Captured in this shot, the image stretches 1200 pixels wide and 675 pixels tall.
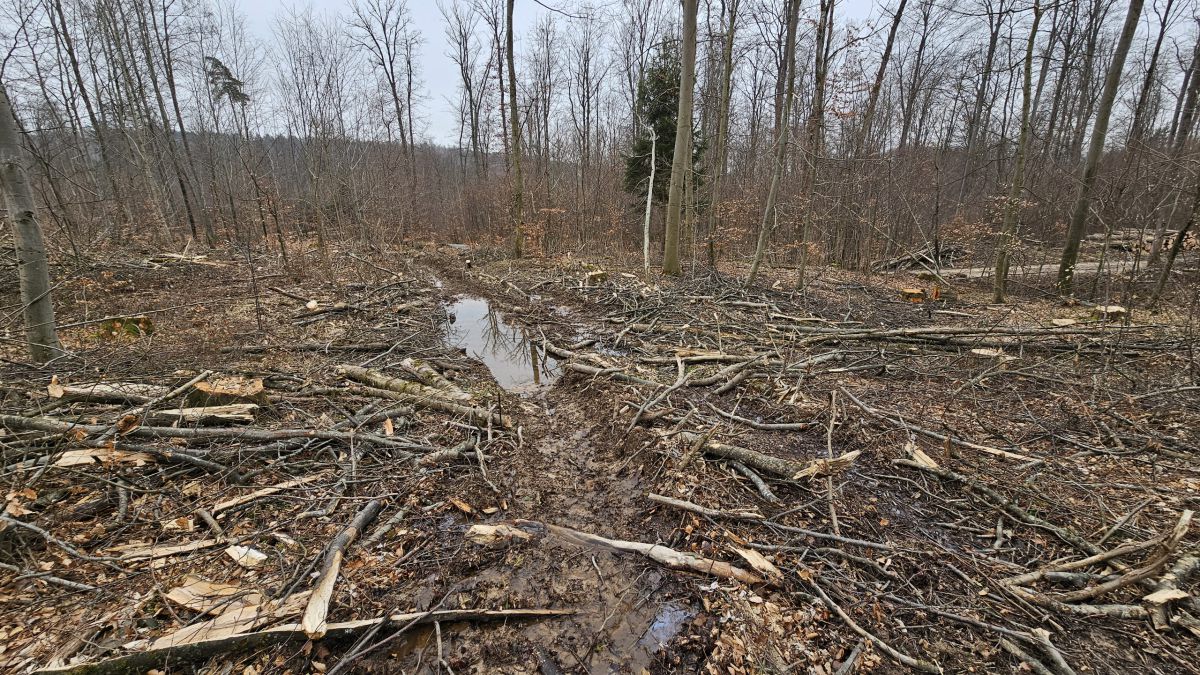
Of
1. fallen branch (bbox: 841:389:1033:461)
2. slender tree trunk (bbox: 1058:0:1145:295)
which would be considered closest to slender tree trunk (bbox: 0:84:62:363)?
fallen branch (bbox: 841:389:1033:461)

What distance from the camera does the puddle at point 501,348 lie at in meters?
7.16

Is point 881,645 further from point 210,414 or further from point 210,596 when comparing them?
point 210,414

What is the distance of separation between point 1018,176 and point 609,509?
39.2 ft

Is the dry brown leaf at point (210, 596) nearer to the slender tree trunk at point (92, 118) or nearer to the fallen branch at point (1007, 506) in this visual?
the fallen branch at point (1007, 506)

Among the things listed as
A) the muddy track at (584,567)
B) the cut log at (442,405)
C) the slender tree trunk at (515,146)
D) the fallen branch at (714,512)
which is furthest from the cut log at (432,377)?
the slender tree trunk at (515,146)

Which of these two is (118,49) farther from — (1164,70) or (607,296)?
(1164,70)

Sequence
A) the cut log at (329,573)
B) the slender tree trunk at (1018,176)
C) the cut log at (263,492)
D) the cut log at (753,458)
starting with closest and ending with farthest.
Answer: the cut log at (329,573) < the cut log at (263,492) < the cut log at (753,458) < the slender tree trunk at (1018,176)

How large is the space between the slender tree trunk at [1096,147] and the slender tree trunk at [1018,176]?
112 centimetres

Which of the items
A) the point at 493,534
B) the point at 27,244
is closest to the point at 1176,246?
the point at 493,534

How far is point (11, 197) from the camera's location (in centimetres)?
446

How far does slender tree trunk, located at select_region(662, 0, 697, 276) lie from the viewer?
1078 cm

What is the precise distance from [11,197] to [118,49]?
20.7 meters

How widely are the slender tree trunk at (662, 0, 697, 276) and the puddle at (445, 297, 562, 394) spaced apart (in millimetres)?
5064

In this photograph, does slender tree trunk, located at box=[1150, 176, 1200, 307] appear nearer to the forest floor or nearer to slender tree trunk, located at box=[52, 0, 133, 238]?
the forest floor
